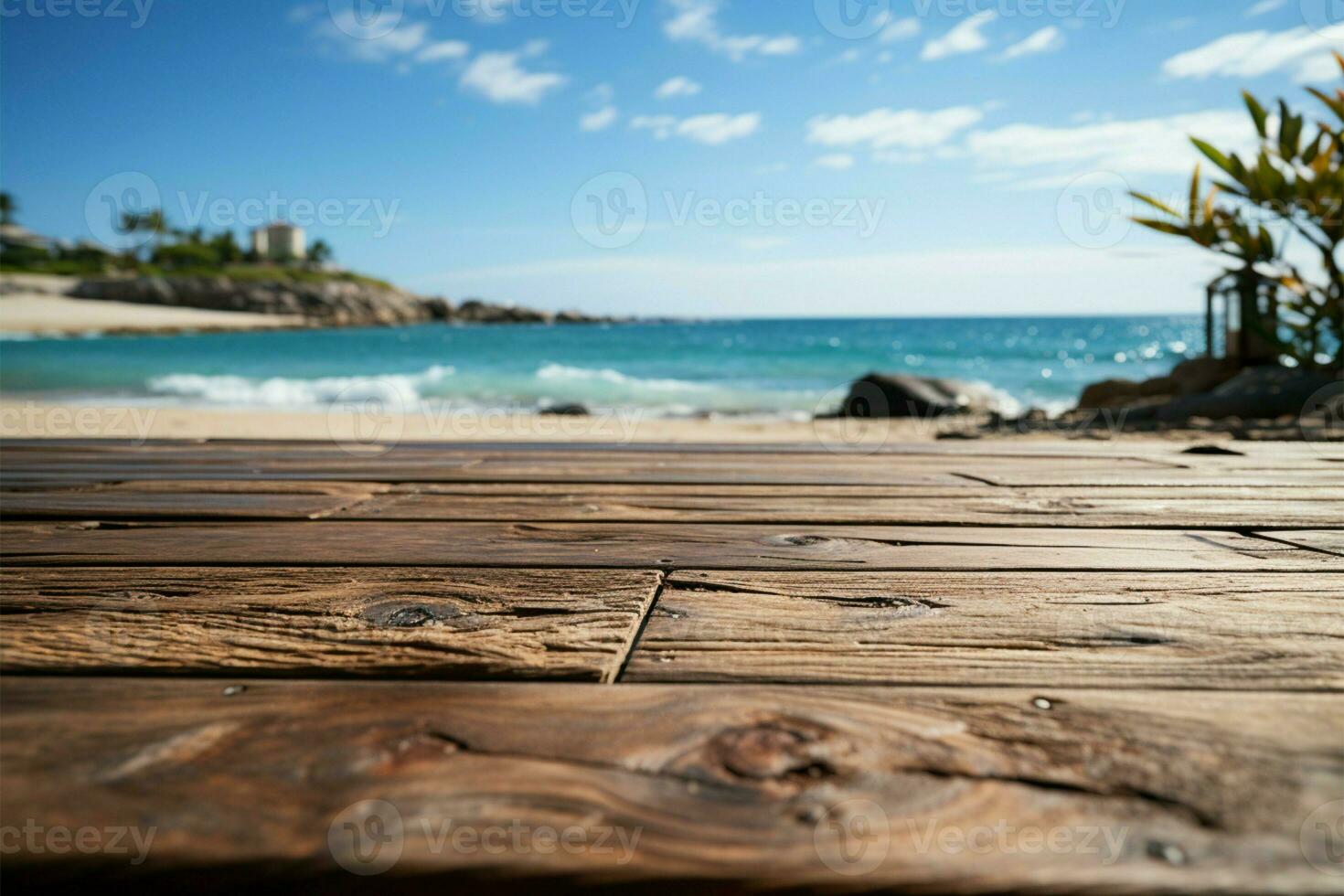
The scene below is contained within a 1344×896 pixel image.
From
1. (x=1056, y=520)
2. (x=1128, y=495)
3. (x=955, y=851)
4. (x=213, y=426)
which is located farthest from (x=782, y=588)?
(x=213, y=426)

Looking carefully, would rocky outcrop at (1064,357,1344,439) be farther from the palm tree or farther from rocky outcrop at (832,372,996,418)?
the palm tree

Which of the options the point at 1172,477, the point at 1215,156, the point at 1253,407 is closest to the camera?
the point at 1172,477

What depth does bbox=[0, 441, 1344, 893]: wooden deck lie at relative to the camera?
0.41 meters

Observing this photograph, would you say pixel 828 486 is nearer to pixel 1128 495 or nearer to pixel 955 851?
pixel 1128 495

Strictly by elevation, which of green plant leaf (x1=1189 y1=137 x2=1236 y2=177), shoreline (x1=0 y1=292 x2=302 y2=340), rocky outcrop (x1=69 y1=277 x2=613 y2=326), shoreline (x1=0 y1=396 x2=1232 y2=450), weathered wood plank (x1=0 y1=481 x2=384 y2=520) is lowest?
shoreline (x1=0 y1=396 x2=1232 y2=450)

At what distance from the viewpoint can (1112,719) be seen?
21.0 inches

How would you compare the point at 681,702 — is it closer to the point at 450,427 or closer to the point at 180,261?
the point at 450,427

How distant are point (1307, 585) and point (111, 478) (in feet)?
5.90

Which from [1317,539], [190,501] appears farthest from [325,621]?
[1317,539]

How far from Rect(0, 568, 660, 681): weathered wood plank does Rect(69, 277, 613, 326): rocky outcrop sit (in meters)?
67.7

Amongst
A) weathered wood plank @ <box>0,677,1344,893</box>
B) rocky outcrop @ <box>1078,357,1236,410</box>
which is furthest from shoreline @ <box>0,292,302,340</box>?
weathered wood plank @ <box>0,677,1344,893</box>

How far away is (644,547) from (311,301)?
2847 inches

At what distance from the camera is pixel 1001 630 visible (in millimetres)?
704

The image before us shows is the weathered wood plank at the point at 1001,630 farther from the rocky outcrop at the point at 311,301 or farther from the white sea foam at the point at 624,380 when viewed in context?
the rocky outcrop at the point at 311,301
